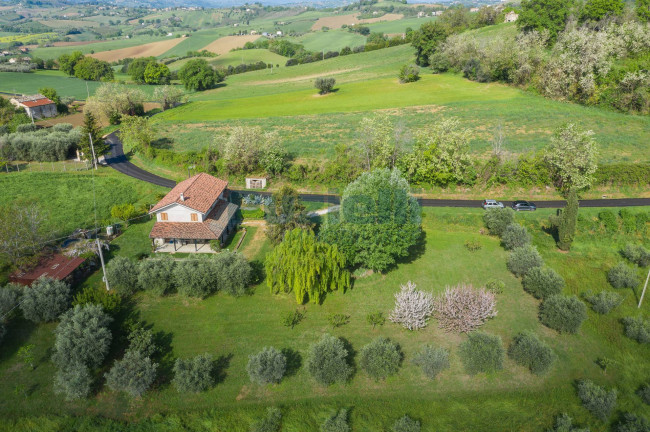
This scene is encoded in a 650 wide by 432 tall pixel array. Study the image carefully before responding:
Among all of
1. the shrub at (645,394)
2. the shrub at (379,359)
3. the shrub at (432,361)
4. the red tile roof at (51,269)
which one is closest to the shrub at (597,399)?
the shrub at (645,394)

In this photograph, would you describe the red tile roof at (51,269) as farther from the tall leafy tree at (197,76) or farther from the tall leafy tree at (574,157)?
the tall leafy tree at (197,76)

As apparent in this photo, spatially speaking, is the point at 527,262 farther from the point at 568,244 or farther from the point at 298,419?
the point at 298,419

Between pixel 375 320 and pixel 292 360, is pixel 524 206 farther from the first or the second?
pixel 292 360

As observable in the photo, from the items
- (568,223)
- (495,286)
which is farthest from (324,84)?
(495,286)

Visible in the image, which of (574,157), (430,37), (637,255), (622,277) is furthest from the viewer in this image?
(430,37)

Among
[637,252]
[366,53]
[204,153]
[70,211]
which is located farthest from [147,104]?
[637,252]

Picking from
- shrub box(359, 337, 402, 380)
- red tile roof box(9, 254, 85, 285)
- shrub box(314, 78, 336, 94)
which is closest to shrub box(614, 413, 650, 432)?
shrub box(359, 337, 402, 380)
